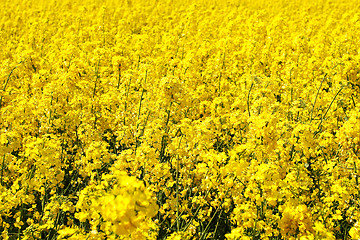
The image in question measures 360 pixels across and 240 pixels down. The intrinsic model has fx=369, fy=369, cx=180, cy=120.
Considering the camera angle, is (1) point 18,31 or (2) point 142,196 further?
(1) point 18,31

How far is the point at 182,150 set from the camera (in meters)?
3.82

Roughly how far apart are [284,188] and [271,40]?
624 cm

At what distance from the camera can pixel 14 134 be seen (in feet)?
12.5

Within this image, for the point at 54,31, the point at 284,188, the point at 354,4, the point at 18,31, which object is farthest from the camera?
the point at 354,4

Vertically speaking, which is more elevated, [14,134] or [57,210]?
[14,134]

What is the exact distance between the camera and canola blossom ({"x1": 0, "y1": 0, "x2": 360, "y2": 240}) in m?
2.92

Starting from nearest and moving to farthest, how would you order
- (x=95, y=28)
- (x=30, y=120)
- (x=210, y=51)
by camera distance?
(x=30, y=120)
(x=210, y=51)
(x=95, y=28)

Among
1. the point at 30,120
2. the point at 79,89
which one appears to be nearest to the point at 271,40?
the point at 79,89

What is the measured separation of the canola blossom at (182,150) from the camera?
9.58ft

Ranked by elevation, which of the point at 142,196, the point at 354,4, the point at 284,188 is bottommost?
the point at 354,4

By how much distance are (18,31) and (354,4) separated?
53.1 ft

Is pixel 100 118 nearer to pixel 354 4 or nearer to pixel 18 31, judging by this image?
pixel 18 31

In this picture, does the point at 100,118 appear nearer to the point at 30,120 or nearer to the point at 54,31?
the point at 30,120

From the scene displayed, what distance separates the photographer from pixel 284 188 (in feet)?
9.82
